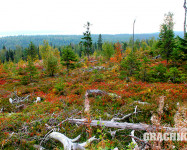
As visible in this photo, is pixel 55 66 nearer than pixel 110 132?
Result: No

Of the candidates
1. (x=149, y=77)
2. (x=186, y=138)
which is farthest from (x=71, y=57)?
(x=186, y=138)

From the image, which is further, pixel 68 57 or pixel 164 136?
pixel 68 57

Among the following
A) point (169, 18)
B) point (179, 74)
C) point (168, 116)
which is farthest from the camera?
point (169, 18)

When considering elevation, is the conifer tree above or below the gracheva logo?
above

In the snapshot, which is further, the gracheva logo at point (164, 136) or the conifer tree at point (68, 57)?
the conifer tree at point (68, 57)

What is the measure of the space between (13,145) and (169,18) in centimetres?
4512

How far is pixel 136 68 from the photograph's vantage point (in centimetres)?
1392

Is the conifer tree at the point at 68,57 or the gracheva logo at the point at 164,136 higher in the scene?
the conifer tree at the point at 68,57

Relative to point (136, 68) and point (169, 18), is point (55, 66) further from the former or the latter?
point (169, 18)

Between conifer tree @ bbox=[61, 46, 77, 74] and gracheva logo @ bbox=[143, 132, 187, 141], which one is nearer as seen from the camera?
gracheva logo @ bbox=[143, 132, 187, 141]

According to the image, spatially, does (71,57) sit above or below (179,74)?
above

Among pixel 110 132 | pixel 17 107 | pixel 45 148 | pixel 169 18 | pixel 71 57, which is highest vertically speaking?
pixel 169 18

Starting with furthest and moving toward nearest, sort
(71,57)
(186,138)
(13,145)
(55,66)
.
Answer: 1. (55,66)
2. (71,57)
3. (13,145)
4. (186,138)

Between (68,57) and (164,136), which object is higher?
(68,57)
